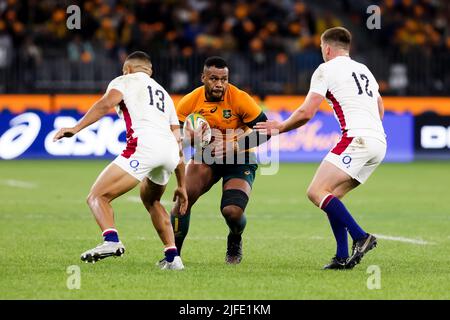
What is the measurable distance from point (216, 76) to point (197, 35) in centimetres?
1656

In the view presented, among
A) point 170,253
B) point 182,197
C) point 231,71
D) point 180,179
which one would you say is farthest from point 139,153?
point 231,71

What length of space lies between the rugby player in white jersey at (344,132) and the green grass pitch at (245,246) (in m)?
0.34

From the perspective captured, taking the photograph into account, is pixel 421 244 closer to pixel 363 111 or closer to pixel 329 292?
pixel 363 111

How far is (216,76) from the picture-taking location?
393 inches

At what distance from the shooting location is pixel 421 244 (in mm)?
11422

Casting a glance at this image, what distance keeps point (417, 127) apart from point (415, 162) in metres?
0.88

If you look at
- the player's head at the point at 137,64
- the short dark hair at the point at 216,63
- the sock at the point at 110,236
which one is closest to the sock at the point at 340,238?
the short dark hair at the point at 216,63

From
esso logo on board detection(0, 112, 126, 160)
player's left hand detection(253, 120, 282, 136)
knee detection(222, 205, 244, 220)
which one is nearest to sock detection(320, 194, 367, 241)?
player's left hand detection(253, 120, 282, 136)

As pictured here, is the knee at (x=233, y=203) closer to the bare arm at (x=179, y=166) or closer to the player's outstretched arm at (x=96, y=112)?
the bare arm at (x=179, y=166)

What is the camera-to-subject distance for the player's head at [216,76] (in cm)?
993

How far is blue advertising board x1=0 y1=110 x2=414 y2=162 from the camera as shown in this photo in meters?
22.5

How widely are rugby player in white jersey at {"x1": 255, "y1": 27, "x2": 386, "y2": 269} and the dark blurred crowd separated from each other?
586 inches

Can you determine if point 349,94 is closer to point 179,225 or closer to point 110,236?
point 179,225
